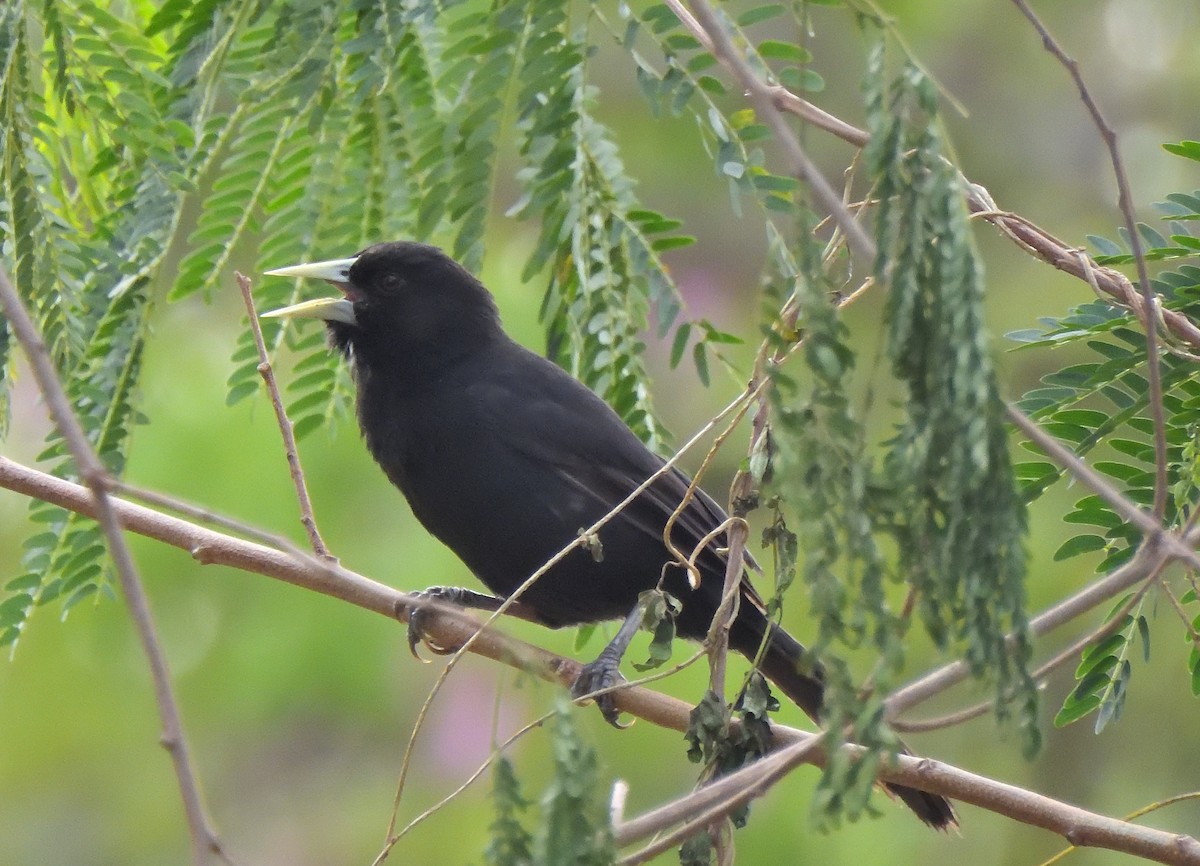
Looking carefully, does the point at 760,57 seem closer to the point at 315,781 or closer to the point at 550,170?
the point at 550,170

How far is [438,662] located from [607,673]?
3.85 m

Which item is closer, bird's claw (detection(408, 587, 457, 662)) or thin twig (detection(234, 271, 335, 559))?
thin twig (detection(234, 271, 335, 559))

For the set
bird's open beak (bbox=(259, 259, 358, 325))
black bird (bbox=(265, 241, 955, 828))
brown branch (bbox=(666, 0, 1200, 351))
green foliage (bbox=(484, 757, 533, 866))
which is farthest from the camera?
black bird (bbox=(265, 241, 955, 828))

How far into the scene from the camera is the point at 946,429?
138cm

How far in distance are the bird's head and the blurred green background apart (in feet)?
1.68

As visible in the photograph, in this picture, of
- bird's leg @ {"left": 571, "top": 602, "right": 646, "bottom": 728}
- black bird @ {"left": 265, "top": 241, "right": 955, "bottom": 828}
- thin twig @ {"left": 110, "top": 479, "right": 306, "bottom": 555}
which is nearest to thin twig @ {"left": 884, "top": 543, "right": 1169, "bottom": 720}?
thin twig @ {"left": 110, "top": 479, "right": 306, "bottom": 555}

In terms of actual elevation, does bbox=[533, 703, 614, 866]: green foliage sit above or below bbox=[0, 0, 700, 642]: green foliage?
below

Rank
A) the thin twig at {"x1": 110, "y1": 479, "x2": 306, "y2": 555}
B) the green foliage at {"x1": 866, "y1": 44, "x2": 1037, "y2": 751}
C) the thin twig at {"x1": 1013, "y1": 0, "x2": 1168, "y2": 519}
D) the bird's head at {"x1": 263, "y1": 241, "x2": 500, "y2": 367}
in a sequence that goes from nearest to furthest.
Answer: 1. the green foliage at {"x1": 866, "y1": 44, "x2": 1037, "y2": 751}
2. the thin twig at {"x1": 110, "y1": 479, "x2": 306, "y2": 555}
3. the thin twig at {"x1": 1013, "y1": 0, "x2": 1168, "y2": 519}
4. the bird's head at {"x1": 263, "y1": 241, "x2": 500, "y2": 367}

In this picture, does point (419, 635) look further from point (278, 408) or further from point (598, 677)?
point (278, 408)

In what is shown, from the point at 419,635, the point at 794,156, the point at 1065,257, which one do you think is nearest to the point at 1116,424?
the point at 1065,257

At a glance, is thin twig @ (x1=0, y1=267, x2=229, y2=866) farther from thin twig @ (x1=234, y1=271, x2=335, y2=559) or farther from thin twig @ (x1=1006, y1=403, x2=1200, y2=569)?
thin twig @ (x1=234, y1=271, x2=335, y2=559)

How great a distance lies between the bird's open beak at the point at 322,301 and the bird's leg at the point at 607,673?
3.26 feet

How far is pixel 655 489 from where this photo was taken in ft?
13.0

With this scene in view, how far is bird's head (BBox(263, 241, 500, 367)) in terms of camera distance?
13.3 ft
